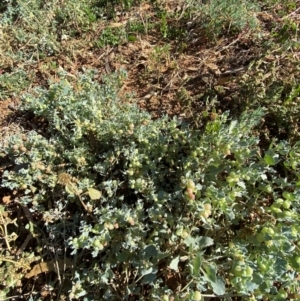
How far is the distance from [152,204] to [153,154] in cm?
34

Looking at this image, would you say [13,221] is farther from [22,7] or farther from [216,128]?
[22,7]

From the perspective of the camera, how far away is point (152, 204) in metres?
2.47

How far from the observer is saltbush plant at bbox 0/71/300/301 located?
2109mm

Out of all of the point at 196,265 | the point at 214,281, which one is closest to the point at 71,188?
the point at 196,265

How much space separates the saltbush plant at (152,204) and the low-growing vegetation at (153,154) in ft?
0.03

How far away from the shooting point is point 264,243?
2.15 meters

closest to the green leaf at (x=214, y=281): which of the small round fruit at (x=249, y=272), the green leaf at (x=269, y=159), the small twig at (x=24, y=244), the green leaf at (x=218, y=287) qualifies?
the green leaf at (x=218, y=287)

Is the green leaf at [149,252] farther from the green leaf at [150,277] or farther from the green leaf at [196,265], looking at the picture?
the green leaf at [196,265]

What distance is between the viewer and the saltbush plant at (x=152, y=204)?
2109 mm

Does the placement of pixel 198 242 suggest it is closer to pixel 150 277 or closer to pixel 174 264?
pixel 174 264

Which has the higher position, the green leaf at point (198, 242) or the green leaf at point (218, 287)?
the green leaf at point (198, 242)

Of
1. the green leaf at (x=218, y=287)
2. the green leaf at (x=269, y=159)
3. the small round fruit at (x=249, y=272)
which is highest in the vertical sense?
the green leaf at (x=269, y=159)

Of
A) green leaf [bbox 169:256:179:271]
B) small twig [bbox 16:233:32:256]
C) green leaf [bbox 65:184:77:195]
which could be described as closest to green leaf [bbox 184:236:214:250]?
green leaf [bbox 169:256:179:271]

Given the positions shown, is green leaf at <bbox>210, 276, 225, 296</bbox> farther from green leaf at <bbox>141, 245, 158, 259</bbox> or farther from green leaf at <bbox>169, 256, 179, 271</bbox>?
green leaf at <bbox>141, 245, 158, 259</bbox>
